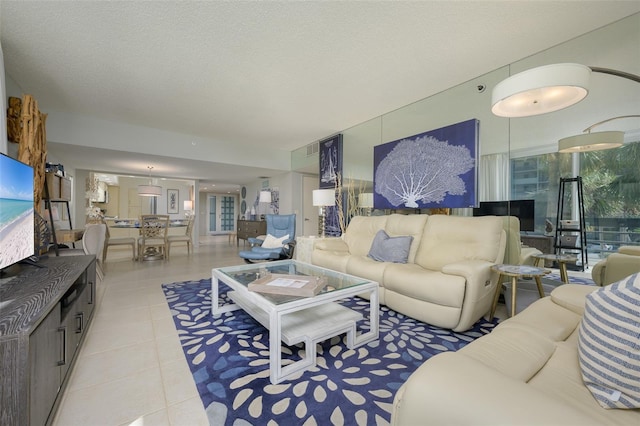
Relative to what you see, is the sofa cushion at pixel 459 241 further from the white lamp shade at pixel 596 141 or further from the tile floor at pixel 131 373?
the tile floor at pixel 131 373

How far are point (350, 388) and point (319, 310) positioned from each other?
0.67m

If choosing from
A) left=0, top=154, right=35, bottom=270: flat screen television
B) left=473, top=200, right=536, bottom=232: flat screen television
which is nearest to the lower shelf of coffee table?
left=0, top=154, right=35, bottom=270: flat screen television

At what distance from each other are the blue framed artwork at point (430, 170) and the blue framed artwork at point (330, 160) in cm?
99

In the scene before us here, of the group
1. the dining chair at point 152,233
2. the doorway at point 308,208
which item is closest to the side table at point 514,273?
the doorway at point 308,208

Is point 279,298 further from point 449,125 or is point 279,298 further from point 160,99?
point 160,99

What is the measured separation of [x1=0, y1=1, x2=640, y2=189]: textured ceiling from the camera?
76.7 inches

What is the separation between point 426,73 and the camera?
2.82m

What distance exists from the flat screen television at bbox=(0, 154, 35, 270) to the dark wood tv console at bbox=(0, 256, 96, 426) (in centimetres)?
17

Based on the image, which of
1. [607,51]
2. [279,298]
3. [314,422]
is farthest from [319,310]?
[607,51]

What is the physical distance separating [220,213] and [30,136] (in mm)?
10001

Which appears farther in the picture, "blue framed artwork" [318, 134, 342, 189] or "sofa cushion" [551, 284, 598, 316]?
"blue framed artwork" [318, 134, 342, 189]

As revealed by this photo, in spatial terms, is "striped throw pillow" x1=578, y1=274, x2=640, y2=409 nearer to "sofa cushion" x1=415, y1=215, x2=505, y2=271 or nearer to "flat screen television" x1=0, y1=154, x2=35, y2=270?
"sofa cushion" x1=415, y1=215, x2=505, y2=271

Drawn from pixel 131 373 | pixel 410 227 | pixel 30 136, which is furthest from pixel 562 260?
pixel 30 136

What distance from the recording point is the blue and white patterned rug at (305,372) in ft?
4.24
